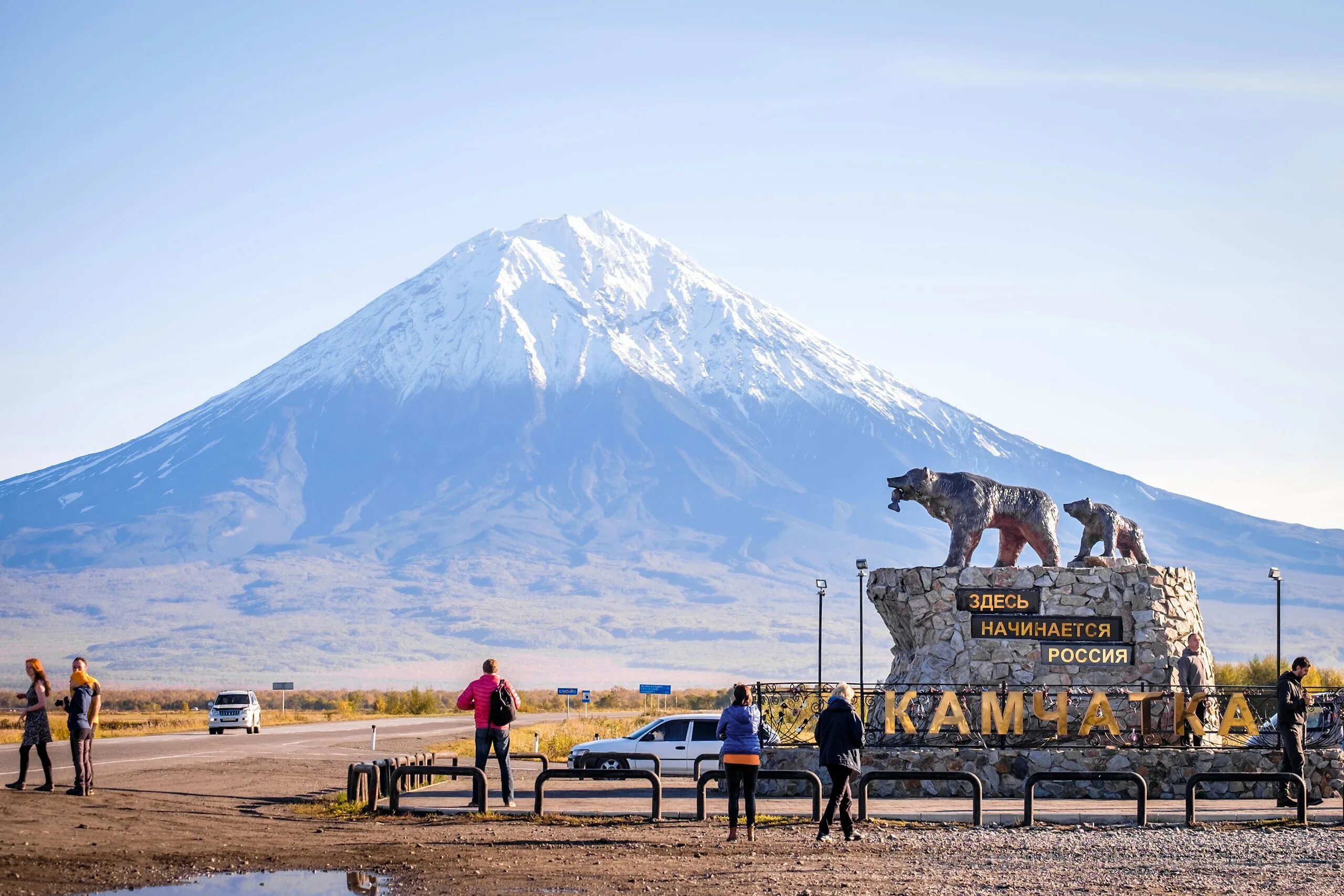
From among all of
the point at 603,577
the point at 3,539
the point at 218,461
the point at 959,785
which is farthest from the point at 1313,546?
the point at 959,785

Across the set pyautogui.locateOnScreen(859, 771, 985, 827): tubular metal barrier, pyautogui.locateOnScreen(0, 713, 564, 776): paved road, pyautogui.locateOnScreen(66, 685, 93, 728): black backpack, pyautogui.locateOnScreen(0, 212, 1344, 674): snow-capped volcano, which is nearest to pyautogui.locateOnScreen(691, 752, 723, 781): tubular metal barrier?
pyautogui.locateOnScreen(859, 771, 985, 827): tubular metal barrier

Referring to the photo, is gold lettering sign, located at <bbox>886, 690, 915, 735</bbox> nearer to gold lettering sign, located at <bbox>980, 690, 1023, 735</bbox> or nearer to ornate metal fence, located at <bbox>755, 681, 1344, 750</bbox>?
ornate metal fence, located at <bbox>755, 681, 1344, 750</bbox>

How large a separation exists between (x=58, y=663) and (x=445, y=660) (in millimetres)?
30859

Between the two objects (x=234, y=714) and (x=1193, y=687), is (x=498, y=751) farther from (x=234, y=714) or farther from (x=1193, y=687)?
(x=234, y=714)

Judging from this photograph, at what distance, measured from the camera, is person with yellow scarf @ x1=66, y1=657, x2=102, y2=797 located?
1941cm

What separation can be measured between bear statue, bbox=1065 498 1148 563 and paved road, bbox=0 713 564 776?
14.7 meters

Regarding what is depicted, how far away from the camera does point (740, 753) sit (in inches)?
672

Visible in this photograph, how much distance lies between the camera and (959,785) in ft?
74.8

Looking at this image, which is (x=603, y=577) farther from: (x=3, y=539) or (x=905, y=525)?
(x=3, y=539)

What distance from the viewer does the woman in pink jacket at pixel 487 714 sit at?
19000 mm

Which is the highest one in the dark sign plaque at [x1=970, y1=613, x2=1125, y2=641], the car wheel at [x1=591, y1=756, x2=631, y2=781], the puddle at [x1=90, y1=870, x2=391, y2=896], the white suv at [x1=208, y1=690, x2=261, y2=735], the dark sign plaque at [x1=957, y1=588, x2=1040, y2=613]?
the dark sign plaque at [x1=957, y1=588, x2=1040, y2=613]

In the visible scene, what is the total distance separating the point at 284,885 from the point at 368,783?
7207 mm

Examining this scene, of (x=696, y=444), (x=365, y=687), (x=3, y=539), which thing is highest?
(x=696, y=444)

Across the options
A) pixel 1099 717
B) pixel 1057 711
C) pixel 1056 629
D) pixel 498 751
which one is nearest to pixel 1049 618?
pixel 1056 629
